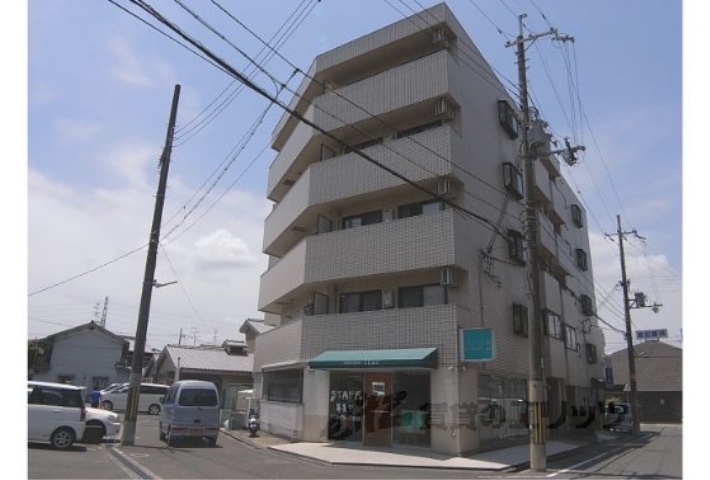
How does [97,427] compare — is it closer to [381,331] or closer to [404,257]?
[381,331]

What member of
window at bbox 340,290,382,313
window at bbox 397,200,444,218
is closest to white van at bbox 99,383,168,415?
window at bbox 340,290,382,313

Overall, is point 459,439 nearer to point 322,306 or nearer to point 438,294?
point 438,294

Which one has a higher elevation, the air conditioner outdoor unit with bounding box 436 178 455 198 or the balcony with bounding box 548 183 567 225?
the balcony with bounding box 548 183 567 225

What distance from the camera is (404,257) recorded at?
62.3 feet

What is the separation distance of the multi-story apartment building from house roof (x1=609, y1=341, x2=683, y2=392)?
31.2 meters

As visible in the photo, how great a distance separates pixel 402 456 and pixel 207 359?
31345 millimetres

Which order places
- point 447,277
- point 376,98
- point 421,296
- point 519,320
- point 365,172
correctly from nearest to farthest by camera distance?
point 447,277 < point 421,296 < point 365,172 < point 376,98 < point 519,320

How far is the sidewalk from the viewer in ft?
48.4

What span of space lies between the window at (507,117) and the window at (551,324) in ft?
28.6

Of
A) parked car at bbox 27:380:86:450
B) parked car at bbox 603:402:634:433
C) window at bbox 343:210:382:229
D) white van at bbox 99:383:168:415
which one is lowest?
parked car at bbox 603:402:634:433

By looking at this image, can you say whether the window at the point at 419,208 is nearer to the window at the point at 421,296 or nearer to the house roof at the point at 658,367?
the window at the point at 421,296

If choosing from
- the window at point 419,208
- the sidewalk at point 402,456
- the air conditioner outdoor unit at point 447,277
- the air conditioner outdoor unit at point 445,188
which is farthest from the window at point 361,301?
the sidewalk at point 402,456

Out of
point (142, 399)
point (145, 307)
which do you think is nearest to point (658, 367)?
point (142, 399)

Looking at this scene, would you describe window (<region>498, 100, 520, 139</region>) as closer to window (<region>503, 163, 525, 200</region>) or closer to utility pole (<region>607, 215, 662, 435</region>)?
window (<region>503, 163, 525, 200</region>)
